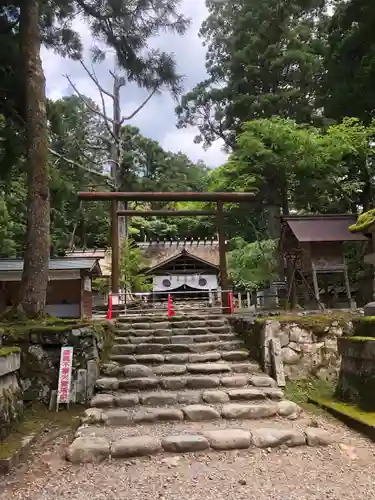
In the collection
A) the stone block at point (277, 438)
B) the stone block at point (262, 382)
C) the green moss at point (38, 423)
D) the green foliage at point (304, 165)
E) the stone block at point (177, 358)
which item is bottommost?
the stone block at point (277, 438)

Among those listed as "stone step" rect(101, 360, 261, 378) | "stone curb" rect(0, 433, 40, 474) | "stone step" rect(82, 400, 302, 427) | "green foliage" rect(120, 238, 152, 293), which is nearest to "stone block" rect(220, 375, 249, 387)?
"stone step" rect(101, 360, 261, 378)

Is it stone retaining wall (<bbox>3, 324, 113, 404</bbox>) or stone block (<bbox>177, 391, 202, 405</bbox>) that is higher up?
stone retaining wall (<bbox>3, 324, 113, 404</bbox>)

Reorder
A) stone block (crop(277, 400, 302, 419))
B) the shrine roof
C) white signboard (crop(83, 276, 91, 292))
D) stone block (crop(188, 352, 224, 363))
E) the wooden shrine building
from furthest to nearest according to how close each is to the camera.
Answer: the wooden shrine building, white signboard (crop(83, 276, 91, 292)), the shrine roof, stone block (crop(188, 352, 224, 363)), stone block (crop(277, 400, 302, 419))

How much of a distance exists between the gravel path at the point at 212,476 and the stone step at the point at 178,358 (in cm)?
248

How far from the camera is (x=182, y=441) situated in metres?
4.05

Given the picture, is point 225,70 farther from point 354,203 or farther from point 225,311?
point 225,311

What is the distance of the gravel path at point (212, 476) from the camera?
125 inches

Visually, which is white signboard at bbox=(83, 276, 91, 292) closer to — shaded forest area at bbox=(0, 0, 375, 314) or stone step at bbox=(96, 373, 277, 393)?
shaded forest area at bbox=(0, 0, 375, 314)

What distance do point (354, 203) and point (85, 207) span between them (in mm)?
18812

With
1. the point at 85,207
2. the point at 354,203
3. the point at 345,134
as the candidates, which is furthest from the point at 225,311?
the point at 85,207

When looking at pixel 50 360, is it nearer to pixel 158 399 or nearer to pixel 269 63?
pixel 158 399

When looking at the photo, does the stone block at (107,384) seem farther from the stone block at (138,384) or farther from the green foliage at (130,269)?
the green foliage at (130,269)

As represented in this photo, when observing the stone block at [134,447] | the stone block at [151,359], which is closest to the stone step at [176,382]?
the stone block at [151,359]

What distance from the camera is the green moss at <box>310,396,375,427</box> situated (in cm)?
439
